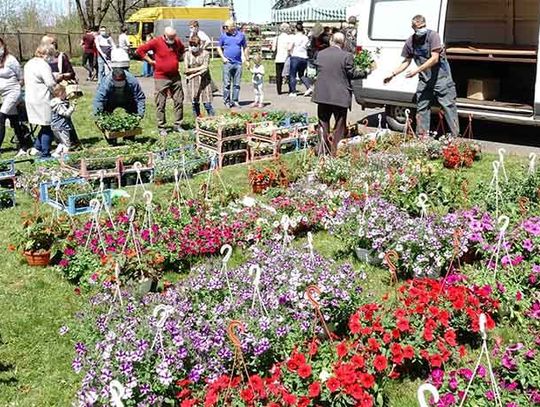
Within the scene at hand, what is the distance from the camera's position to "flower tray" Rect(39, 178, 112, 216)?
6719 millimetres

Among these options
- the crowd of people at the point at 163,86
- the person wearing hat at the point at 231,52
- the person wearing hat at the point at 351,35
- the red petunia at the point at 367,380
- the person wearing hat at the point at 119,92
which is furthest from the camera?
the person wearing hat at the point at 231,52

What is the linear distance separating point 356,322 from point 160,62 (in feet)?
26.4

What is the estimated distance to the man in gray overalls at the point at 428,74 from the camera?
354 inches

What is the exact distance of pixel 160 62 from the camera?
10867 millimetres

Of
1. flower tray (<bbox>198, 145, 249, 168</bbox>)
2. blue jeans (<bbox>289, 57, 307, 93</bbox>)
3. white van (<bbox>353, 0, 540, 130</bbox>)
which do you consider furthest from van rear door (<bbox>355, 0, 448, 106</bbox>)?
blue jeans (<bbox>289, 57, 307, 93</bbox>)

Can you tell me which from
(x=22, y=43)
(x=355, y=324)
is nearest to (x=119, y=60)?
(x=355, y=324)

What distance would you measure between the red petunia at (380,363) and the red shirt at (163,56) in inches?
328

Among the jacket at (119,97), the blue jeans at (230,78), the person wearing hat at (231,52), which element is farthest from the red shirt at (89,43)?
the jacket at (119,97)

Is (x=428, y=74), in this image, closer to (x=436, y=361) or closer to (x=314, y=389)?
(x=436, y=361)

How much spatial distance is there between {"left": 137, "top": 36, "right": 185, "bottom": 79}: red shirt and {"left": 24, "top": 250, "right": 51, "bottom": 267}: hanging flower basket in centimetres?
577

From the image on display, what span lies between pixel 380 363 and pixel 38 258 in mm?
3478

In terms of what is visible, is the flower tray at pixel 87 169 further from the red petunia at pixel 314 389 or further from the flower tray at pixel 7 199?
the red petunia at pixel 314 389

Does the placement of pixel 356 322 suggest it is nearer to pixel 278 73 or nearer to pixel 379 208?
pixel 379 208

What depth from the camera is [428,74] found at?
9.21m
